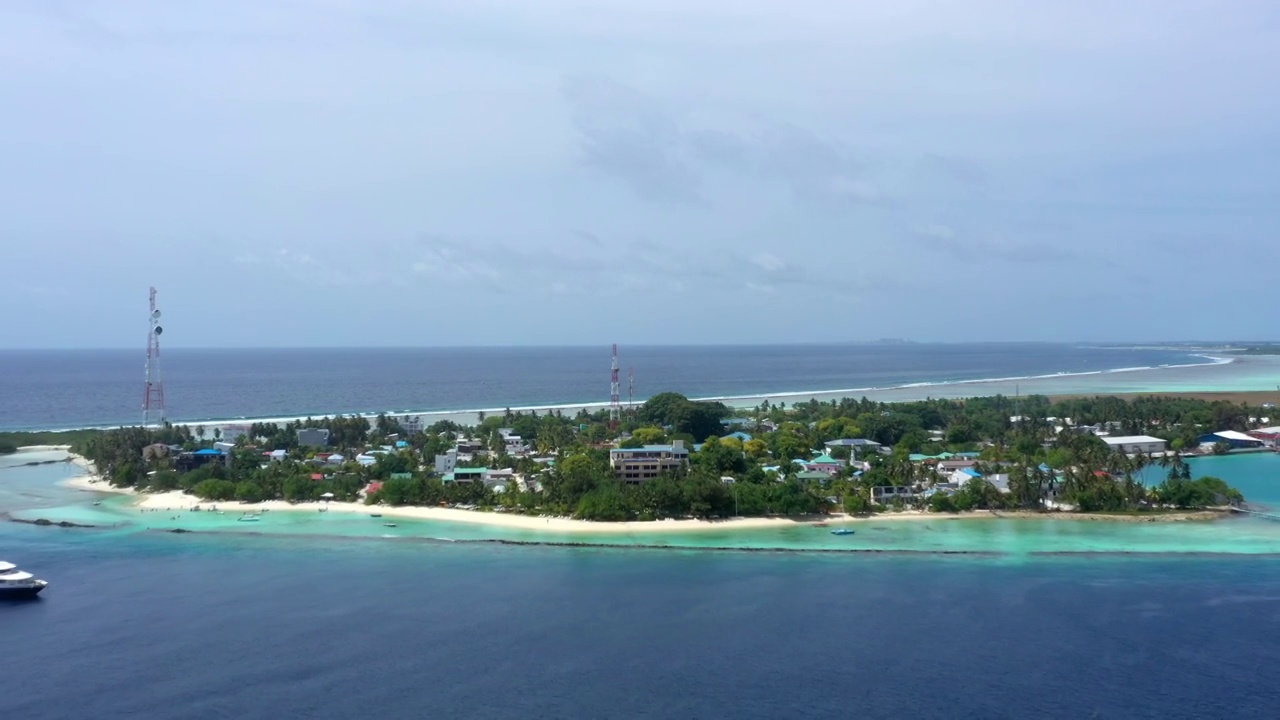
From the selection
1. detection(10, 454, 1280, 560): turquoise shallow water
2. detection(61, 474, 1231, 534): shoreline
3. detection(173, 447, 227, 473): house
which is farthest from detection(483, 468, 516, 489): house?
detection(173, 447, 227, 473): house

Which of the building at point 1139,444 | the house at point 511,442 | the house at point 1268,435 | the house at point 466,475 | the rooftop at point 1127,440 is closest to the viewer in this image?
the house at point 466,475

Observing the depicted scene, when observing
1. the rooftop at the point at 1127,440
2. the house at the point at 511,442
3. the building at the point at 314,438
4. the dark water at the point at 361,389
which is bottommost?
the rooftop at the point at 1127,440

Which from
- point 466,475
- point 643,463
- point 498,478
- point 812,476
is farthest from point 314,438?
point 812,476

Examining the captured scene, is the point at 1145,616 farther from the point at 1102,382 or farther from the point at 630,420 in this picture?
the point at 1102,382

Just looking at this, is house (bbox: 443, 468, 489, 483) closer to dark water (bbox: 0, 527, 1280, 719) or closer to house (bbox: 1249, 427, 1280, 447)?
dark water (bbox: 0, 527, 1280, 719)

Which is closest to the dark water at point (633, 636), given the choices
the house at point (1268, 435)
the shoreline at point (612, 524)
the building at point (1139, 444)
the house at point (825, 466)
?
the shoreline at point (612, 524)

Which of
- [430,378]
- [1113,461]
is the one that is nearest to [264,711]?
[1113,461]

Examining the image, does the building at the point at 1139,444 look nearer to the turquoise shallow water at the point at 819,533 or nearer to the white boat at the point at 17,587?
the turquoise shallow water at the point at 819,533
